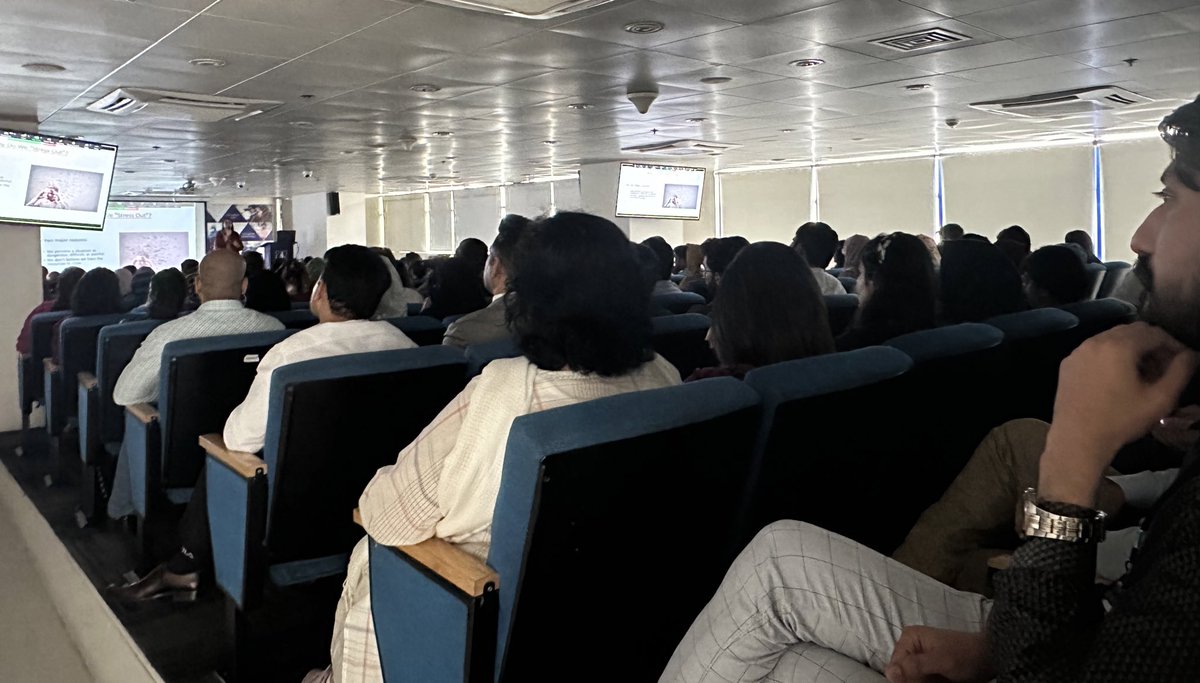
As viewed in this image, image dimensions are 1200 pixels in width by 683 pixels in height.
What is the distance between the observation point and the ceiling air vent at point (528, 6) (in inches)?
152

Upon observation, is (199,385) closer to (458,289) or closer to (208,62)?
Result: (458,289)

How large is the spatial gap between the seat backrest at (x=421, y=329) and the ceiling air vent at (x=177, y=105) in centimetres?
414

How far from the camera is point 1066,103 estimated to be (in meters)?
6.96

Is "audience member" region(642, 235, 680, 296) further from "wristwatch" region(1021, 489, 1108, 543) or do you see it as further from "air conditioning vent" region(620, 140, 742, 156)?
"wristwatch" region(1021, 489, 1108, 543)

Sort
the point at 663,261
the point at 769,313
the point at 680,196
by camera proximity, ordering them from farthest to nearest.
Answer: the point at 680,196 < the point at 663,261 < the point at 769,313

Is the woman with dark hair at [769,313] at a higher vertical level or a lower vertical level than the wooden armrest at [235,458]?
higher

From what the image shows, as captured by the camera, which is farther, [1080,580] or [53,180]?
[53,180]

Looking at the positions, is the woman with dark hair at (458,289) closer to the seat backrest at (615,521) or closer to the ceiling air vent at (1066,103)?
the seat backrest at (615,521)

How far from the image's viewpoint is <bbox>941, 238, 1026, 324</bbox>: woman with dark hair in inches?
130

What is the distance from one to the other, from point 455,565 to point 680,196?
10.7 meters

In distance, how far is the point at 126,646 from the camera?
2498mm

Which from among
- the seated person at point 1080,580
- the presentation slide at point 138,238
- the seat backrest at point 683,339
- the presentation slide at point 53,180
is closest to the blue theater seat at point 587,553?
the seated person at point 1080,580

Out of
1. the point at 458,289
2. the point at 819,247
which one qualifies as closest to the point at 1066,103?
the point at 819,247

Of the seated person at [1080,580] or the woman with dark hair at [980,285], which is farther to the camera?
the woman with dark hair at [980,285]
